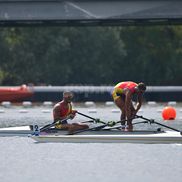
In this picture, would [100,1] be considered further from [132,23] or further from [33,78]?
[33,78]

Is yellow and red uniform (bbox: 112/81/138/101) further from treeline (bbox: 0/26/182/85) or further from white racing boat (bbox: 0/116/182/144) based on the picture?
treeline (bbox: 0/26/182/85)

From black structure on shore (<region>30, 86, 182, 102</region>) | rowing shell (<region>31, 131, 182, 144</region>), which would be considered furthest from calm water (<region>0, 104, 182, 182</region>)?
black structure on shore (<region>30, 86, 182, 102</region>)

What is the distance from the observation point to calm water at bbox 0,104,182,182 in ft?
41.3

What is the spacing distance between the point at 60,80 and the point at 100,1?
115ft

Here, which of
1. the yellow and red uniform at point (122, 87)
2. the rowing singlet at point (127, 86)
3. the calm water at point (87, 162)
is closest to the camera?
the calm water at point (87, 162)

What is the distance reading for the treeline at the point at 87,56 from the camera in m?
62.9

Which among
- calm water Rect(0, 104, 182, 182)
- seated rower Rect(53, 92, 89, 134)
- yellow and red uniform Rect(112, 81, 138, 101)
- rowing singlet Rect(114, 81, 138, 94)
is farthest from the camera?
yellow and red uniform Rect(112, 81, 138, 101)

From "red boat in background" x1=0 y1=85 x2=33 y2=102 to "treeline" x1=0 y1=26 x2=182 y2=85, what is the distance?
67.0ft

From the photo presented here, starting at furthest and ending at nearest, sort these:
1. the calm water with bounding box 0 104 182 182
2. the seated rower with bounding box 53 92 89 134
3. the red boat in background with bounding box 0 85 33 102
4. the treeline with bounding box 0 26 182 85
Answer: the treeline with bounding box 0 26 182 85
the red boat in background with bounding box 0 85 33 102
the seated rower with bounding box 53 92 89 134
the calm water with bounding box 0 104 182 182

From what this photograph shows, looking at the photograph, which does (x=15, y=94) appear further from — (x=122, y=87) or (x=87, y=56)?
(x=87, y=56)

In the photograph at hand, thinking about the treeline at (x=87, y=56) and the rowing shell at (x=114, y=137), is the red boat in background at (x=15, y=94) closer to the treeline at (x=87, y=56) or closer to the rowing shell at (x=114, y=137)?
the treeline at (x=87, y=56)

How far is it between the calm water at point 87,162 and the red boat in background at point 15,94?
22.9m

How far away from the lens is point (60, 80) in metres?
63.1

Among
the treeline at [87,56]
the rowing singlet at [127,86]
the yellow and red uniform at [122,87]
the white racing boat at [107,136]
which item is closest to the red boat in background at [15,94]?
the treeline at [87,56]
